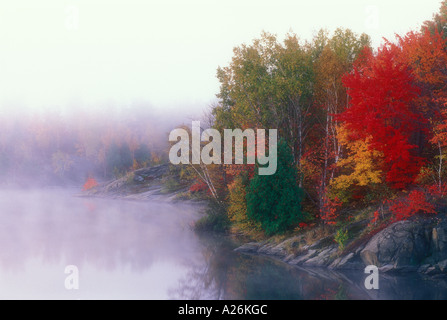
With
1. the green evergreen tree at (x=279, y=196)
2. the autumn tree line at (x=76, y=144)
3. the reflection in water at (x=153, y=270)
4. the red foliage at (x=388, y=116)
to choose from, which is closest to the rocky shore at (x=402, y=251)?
the reflection in water at (x=153, y=270)

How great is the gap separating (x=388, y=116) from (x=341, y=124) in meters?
3.64

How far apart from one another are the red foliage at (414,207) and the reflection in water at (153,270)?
3171mm

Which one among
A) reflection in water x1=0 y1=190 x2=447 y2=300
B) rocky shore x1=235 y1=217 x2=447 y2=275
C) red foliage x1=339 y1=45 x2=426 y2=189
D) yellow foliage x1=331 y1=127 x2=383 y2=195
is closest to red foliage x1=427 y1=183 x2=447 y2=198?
rocky shore x1=235 y1=217 x2=447 y2=275

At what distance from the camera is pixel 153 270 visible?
24781 mm

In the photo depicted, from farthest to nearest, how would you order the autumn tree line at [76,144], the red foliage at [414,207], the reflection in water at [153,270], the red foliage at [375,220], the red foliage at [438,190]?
the autumn tree line at [76,144], the red foliage at [375,220], the red foliage at [438,190], the red foliage at [414,207], the reflection in water at [153,270]

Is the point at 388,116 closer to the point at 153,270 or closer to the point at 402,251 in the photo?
the point at 402,251

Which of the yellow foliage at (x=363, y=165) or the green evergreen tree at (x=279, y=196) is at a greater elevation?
the yellow foliage at (x=363, y=165)

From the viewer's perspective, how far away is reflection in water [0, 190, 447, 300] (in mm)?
19719

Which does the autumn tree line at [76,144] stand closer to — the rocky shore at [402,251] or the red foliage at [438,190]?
the rocky shore at [402,251]

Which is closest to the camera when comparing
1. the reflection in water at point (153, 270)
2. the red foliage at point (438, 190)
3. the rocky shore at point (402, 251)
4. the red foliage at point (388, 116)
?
the reflection in water at point (153, 270)

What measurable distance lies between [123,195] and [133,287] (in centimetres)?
5068

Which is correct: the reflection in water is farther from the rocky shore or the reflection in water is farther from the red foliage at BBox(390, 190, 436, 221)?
the red foliage at BBox(390, 190, 436, 221)

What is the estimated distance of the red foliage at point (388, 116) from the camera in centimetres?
2516

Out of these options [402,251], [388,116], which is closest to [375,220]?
[402,251]
